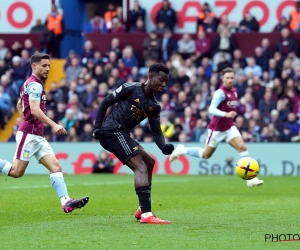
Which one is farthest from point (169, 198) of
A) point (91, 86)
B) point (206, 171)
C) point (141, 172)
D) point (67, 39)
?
point (67, 39)

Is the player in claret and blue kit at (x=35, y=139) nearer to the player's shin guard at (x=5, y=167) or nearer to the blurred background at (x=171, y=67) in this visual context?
the player's shin guard at (x=5, y=167)

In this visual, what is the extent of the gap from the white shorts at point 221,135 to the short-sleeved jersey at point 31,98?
6.48 meters

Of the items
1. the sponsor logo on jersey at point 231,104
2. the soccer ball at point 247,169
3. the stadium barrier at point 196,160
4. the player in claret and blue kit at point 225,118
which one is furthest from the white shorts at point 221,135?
the stadium barrier at point 196,160

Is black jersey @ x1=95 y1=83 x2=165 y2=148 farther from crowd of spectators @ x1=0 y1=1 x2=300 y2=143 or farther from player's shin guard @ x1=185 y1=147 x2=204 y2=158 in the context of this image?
crowd of spectators @ x1=0 y1=1 x2=300 y2=143

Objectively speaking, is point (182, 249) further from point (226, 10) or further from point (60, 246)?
point (226, 10)

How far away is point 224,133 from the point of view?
1838 centimetres

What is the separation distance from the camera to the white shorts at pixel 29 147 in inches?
494

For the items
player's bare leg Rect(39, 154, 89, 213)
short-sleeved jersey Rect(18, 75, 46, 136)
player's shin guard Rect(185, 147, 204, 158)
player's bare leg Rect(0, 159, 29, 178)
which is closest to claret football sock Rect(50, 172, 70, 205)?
player's bare leg Rect(39, 154, 89, 213)

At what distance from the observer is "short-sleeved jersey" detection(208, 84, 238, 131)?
18156mm

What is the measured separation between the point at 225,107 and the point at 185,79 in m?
9.23

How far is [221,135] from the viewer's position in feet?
60.4

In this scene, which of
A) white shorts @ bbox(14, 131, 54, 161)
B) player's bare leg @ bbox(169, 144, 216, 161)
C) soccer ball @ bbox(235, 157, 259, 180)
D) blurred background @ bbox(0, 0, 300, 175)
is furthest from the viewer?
blurred background @ bbox(0, 0, 300, 175)

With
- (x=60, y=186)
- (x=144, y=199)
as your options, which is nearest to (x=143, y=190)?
(x=144, y=199)

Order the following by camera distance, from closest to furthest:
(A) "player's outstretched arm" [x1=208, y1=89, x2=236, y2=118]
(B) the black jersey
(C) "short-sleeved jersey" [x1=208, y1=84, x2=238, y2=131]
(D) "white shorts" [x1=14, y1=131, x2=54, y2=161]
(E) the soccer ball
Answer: (B) the black jersey < (D) "white shorts" [x1=14, y1=131, x2=54, y2=161] < (E) the soccer ball < (A) "player's outstretched arm" [x1=208, y1=89, x2=236, y2=118] < (C) "short-sleeved jersey" [x1=208, y1=84, x2=238, y2=131]
